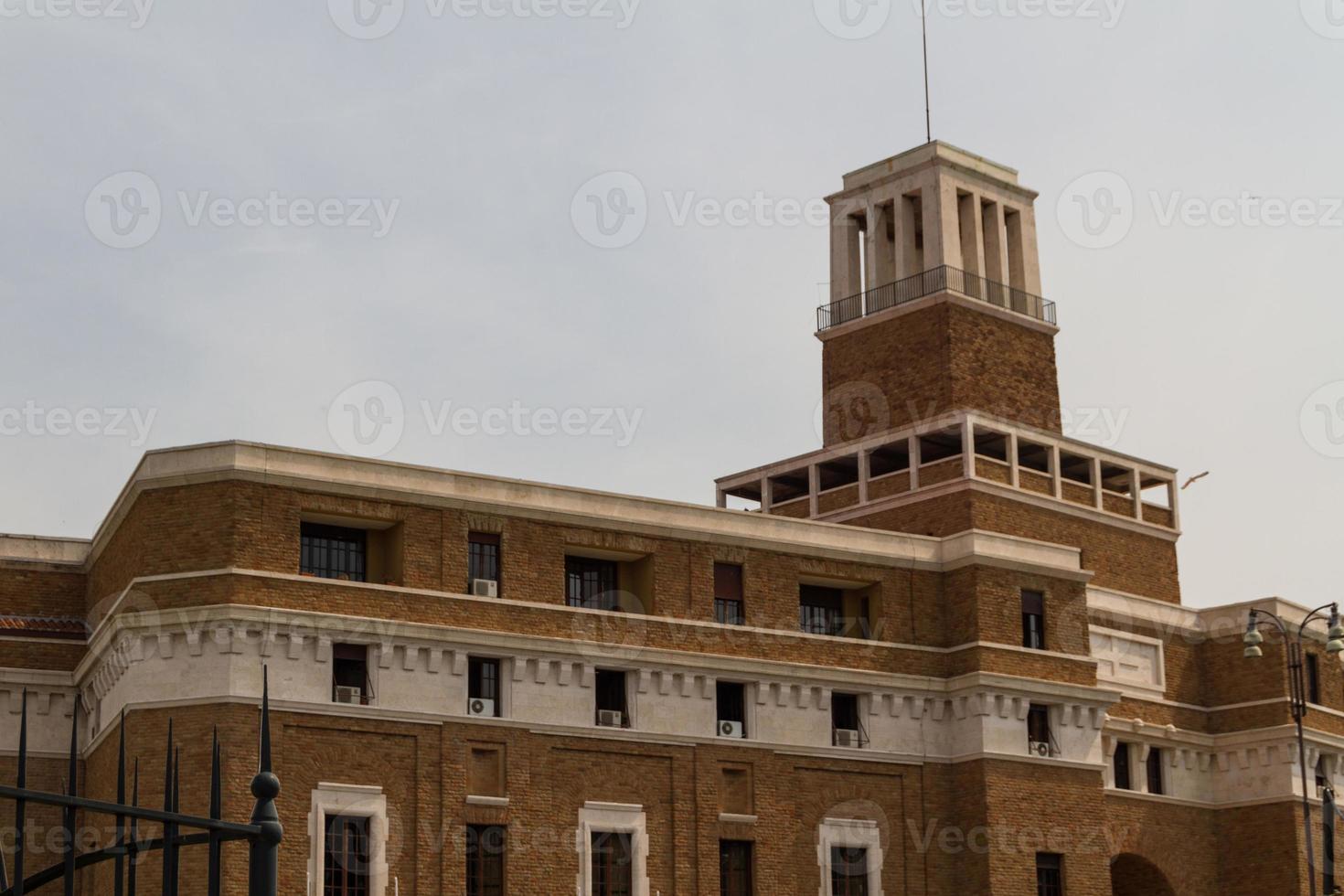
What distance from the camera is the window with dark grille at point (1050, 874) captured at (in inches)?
1822

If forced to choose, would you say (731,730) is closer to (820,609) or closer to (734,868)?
(734,868)

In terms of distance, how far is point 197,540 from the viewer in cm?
3916

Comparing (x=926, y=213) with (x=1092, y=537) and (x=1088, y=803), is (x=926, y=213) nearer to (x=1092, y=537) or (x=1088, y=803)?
(x=1092, y=537)

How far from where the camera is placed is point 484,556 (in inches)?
1654

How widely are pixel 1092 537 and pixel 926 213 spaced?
10850mm

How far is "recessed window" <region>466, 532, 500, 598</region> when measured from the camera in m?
41.5

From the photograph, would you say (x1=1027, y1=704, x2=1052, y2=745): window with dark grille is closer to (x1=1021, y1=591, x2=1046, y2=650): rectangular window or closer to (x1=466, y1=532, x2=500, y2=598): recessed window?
(x1=1021, y1=591, x2=1046, y2=650): rectangular window

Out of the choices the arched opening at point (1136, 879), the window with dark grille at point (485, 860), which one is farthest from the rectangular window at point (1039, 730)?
the window with dark grille at point (485, 860)

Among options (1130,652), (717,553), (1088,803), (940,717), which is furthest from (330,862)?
(1130,652)

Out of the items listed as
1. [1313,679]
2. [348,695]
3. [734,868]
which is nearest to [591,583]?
[348,695]

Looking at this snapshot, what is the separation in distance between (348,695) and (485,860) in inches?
178

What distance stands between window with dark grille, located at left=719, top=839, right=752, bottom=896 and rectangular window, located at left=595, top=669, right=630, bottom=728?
372 cm

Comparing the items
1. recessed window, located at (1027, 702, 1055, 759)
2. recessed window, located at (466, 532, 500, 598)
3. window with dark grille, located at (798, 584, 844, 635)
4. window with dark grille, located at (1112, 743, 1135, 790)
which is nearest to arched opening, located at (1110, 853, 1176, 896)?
window with dark grille, located at (1112, 743, 1135, 790)

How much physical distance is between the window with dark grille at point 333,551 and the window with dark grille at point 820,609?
11.2m
